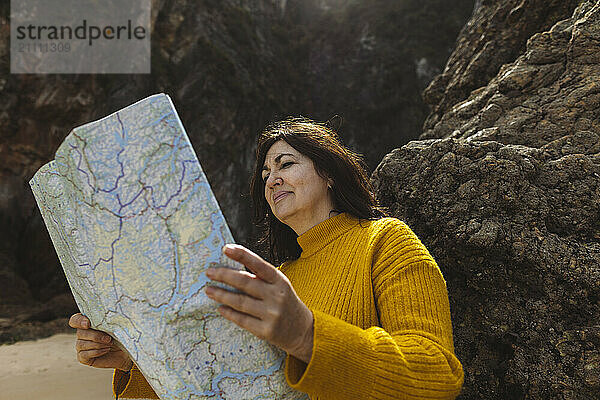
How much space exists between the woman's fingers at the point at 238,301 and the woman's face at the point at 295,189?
1.96ft

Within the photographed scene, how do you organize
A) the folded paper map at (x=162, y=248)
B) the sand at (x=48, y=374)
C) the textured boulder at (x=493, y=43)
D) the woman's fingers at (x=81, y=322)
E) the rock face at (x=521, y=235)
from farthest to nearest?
1. the sand at (x=48, y=374)
2. the textured boulder at (x=493, y=43)
3. the rock face at (x=521, y=235)
4. the woman's fingers at (x=81, y=322)
5. the folded paper map at (x=162, y=248)

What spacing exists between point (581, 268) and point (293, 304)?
3.66 feet

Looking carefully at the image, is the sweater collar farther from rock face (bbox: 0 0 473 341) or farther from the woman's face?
rock face (bbox: 0 0 473 341)

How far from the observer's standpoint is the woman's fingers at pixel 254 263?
0.83m

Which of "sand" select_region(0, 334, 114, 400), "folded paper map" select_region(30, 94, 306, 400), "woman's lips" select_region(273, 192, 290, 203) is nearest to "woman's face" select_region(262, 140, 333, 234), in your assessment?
"woman's lips" select_region(273, 192, 290, 203)

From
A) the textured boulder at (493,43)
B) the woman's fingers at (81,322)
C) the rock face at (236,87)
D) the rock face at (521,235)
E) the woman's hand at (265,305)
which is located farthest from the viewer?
the rock face at (236,87)

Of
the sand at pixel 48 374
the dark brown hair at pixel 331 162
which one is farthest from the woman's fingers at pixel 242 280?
the sand at pixel 48 374

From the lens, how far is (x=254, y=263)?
0.83 meters

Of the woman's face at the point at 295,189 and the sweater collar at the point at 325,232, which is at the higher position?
the woman's face at the point at 295,189

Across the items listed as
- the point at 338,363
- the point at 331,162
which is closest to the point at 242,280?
the point at 338,363

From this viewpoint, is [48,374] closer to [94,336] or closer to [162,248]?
[94,336]

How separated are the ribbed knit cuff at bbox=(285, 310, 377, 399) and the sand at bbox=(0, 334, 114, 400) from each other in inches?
144

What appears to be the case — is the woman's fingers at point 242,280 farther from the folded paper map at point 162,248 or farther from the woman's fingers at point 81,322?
the woman's fingers at point 81,322

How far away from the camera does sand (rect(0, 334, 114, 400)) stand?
13.3 feet
